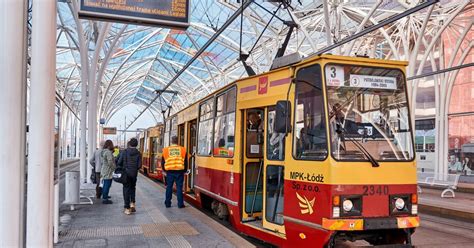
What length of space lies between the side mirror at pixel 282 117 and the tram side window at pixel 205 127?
393cm

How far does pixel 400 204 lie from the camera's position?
617cm

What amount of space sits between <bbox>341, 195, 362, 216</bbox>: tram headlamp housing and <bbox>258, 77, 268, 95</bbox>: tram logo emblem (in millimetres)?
2507

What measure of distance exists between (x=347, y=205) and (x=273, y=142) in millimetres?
1926

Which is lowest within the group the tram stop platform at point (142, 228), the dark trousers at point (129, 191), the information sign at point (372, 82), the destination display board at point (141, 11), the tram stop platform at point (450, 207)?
the tram stop platform at point (450, 207)

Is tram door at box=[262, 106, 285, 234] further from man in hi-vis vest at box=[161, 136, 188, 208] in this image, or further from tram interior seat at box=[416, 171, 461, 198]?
tram interior seat at box=[416, 171, 461, 198]

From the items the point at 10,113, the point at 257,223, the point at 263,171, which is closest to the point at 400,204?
the point at 263,171

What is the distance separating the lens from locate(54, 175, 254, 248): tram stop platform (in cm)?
708

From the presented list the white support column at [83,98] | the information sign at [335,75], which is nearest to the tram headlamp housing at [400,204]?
the information sign at [335,75]

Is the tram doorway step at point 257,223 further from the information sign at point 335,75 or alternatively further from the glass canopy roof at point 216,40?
the glass canopy roof at point 216,40

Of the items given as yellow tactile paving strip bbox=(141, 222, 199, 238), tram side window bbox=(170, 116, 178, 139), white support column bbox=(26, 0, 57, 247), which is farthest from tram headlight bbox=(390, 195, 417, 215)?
tram side window bbox=(170, 116, 178, 139)

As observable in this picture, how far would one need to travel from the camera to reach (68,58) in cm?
4616

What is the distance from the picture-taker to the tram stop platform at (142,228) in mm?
7078

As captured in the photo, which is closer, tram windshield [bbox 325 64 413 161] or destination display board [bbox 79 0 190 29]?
tram windshield [bbox 325 64 413 161]

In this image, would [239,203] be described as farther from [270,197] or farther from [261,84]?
[261,84]
